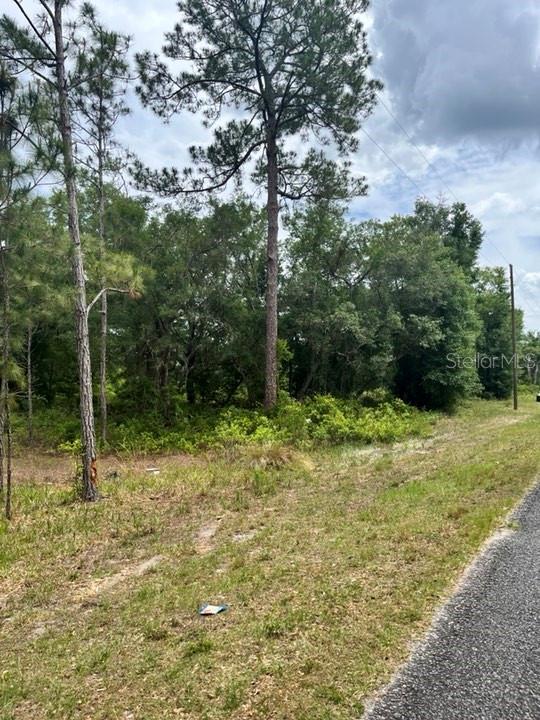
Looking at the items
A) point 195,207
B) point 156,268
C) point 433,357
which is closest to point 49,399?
point 156,268

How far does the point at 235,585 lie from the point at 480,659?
70.7 inches

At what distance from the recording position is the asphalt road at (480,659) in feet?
7.10

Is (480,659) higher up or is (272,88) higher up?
(272,88)

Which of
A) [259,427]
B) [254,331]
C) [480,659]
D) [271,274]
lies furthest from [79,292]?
[254,331]

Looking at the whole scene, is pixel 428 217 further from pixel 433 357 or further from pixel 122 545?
pixel 122 545

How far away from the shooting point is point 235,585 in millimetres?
3658

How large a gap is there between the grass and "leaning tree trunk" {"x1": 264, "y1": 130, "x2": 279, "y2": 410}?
584 centimetres

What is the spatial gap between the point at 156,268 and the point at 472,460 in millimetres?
9504

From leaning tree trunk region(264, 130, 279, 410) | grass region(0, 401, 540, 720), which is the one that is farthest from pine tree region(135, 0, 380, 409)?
grass region(0, 401, 540, 720)

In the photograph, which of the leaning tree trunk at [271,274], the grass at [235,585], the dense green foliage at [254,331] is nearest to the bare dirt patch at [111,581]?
the grass at [235,585]

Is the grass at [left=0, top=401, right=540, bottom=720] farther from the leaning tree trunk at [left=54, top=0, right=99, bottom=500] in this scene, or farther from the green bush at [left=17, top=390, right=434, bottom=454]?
the green bush at [left=17, top=390, right=434, bottom=454]

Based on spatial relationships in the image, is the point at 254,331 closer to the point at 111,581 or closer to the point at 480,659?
the point at 111,581

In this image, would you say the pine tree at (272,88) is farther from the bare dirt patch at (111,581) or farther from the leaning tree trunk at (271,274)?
the bare dirt patch at (111,581)

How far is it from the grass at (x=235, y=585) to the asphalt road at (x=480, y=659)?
120mm
